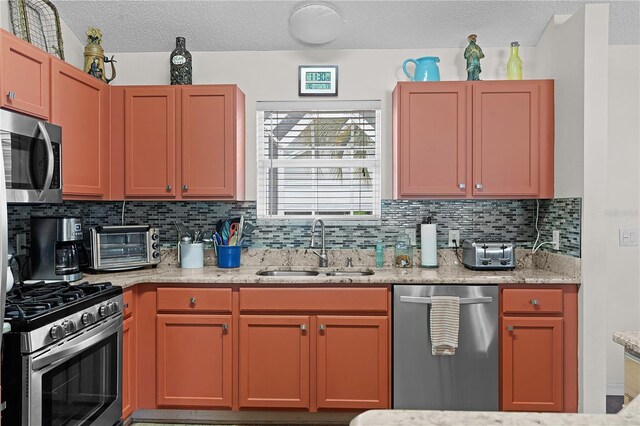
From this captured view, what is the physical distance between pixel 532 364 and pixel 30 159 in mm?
2849

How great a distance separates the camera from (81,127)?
2.83 metres

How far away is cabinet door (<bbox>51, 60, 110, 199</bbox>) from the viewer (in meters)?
2.62

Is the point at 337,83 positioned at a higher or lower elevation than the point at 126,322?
higher

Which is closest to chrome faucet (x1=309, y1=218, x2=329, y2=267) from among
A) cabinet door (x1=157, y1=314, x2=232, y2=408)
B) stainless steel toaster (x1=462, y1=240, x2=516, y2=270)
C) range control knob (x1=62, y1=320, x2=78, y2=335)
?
cabinet door (x1=157, y1=314, x2=232, y2=408)

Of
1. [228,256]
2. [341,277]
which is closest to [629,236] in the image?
[341,277]

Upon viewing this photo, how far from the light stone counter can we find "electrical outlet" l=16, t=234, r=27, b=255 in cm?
37

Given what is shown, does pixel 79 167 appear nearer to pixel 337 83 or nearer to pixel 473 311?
pixel 337 83

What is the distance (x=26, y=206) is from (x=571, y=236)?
10.7ft

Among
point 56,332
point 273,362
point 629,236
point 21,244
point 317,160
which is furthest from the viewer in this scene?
point 317,160

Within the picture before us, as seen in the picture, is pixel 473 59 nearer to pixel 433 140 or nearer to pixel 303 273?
pixel 433 140

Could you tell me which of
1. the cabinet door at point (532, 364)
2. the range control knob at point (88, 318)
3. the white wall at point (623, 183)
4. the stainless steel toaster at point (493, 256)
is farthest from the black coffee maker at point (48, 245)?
the white wall at point (623, 183)

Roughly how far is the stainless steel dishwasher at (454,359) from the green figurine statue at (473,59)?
1.40 meters

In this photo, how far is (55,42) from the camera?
9.91ft

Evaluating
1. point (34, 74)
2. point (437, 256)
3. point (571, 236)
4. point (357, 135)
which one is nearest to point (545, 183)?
point (571, 236)
